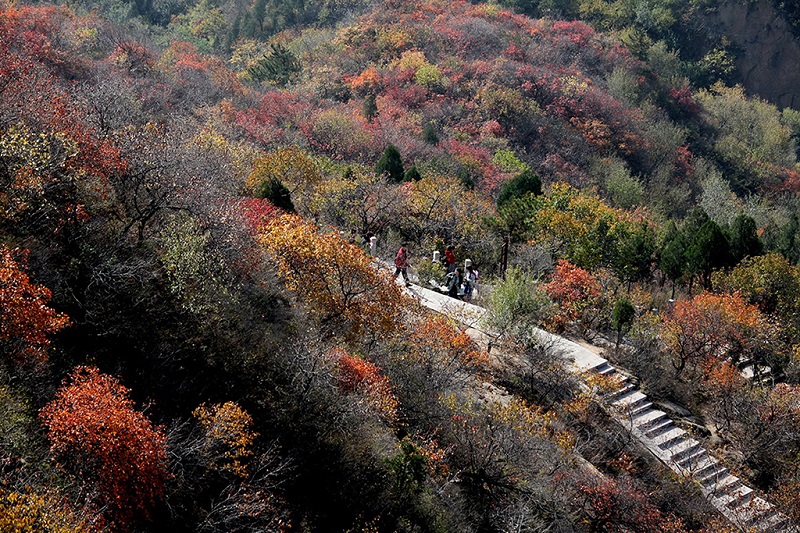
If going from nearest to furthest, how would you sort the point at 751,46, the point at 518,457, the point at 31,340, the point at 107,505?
1. the point at 107,505
2. the point at 31,340
3. the point at 518,457
4. the point at 751,46

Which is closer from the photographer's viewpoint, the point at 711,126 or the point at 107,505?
the point at 107,505

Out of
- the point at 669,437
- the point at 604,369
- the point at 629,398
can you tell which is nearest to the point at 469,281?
the point at 604,369

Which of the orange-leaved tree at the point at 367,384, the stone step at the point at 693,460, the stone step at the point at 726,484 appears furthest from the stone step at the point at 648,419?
the orange-leaved tree at the point at 367,384

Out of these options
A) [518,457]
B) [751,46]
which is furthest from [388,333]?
[751,46]

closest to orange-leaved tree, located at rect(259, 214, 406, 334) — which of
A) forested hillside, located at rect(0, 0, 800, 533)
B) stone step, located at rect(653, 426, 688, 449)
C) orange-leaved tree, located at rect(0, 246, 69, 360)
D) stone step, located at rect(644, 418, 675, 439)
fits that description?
forested hillside, located at rect(0, 0, 800, 533)

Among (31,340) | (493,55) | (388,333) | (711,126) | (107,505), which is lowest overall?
(711,126)

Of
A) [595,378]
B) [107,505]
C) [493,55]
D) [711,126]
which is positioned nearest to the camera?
[107,505]

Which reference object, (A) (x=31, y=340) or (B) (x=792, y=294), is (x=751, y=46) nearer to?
(B) (x=792, y=294)
